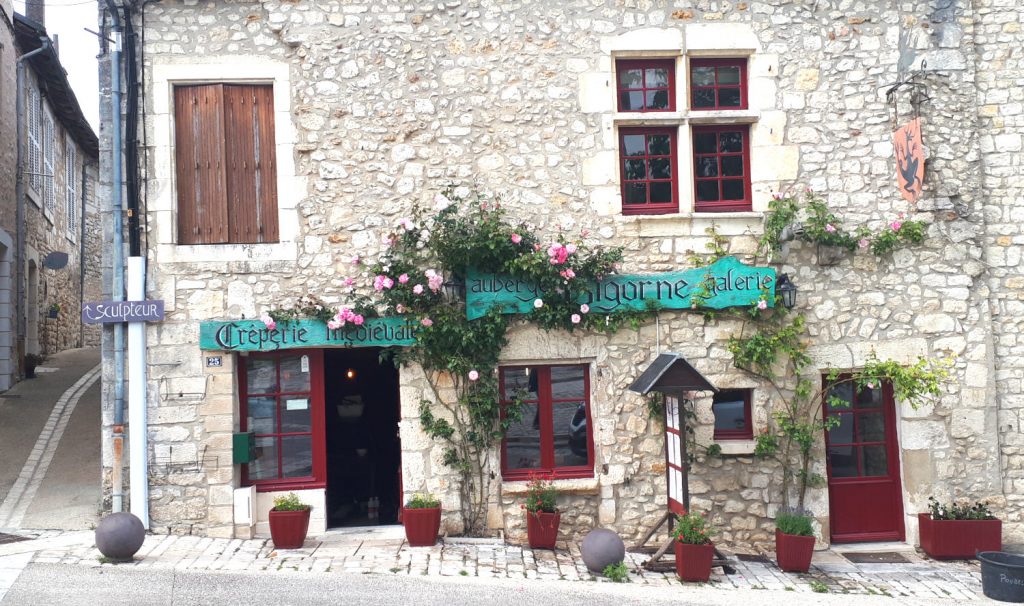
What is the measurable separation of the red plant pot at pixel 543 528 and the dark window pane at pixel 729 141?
368 centimetres

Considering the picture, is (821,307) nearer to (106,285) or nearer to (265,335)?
(265,335)

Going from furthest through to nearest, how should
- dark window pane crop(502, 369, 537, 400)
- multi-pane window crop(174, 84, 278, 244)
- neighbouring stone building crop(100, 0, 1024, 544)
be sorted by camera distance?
dark window pane crop(502, 369, 537, 400)
multi-pane window crop(174, 84, 278, 244)
neighbouring stone building crop(100, 0, 1024, 544)

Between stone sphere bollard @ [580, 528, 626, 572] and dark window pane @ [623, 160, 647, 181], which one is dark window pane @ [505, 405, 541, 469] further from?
dark window pane @ [623, 160, 647, 181]

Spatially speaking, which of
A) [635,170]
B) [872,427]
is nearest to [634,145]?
[635,170]

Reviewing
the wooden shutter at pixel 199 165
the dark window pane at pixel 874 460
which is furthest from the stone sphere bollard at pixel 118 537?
the dark window pane at pixel 874 460

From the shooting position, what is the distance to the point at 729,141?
7453 millimetres

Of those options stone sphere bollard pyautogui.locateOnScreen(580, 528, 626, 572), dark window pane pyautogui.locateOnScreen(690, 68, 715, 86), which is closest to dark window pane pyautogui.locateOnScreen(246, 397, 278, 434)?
stone sphere bollard pyautogui.locateOnScreen(580, 528, 626, 572)

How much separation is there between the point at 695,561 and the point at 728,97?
4179mm

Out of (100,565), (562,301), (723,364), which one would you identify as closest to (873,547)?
(723,364)

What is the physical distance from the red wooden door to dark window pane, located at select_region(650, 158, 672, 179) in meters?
2.50

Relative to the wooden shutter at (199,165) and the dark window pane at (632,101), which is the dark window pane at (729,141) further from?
the wooden shutter at (199,165)

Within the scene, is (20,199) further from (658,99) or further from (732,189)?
(732,189)

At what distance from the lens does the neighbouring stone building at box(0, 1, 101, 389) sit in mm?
11117

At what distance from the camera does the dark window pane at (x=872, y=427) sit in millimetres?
7391
